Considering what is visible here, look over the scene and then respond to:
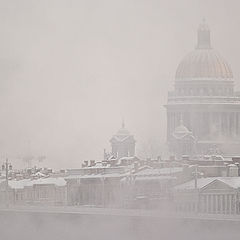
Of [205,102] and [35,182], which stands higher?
[205,102]

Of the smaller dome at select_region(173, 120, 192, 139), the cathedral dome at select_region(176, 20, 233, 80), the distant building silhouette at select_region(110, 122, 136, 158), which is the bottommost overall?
the distant building silhouette at select_region(110, 122, 136, 158)

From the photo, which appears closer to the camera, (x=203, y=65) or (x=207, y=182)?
(x=207, y=182)

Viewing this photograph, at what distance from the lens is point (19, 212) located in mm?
33719

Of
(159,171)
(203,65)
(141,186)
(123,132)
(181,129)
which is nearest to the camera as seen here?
(123,132)

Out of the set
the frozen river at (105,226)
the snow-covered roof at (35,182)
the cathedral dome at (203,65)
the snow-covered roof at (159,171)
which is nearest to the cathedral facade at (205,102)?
the cathedral dome at (203,65)

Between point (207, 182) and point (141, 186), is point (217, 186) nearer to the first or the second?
point (207, 182)

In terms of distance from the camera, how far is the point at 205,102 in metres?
39.5

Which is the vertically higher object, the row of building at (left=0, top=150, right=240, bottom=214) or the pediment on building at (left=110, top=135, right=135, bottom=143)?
the pediment on building at (left=110, top=135, right=135, bottom=143)

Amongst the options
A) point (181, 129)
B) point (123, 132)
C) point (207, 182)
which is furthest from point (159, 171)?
point (181, 129)

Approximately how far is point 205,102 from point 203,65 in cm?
91

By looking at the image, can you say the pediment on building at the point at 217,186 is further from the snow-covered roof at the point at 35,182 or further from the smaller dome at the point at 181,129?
the snow-covered roof at the point at 35,182

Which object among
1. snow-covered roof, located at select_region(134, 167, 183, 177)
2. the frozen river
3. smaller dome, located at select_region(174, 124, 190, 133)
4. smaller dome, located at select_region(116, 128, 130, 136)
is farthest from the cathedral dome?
the frozen river

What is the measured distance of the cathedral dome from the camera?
33456 millimetres

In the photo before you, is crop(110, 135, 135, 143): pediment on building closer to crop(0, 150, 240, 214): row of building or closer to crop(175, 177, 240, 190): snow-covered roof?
crop(0, 150, 240, 214): row of building
